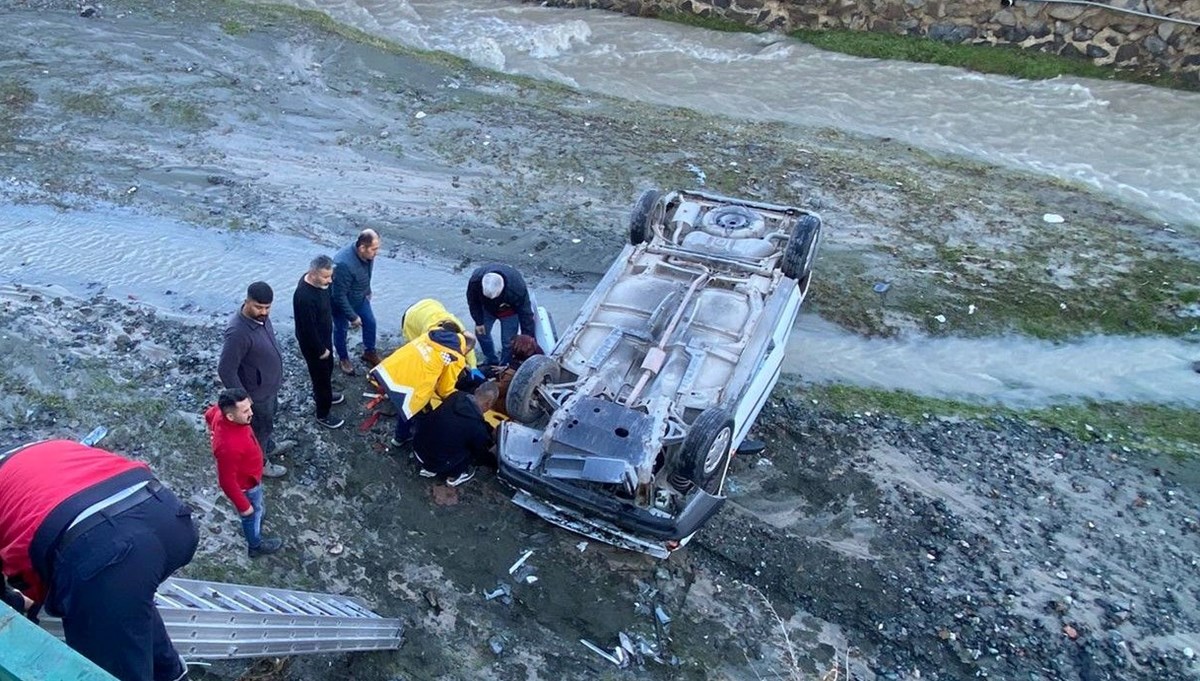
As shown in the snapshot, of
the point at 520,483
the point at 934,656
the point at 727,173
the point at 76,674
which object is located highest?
the point at 76,674

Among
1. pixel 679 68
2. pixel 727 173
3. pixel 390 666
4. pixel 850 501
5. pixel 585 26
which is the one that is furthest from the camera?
pixel 585 26

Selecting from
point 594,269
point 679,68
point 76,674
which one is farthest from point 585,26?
point 76,674

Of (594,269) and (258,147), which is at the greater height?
(258,147)

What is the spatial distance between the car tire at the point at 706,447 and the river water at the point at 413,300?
248 cm

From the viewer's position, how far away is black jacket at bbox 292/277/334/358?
5996 millimetres

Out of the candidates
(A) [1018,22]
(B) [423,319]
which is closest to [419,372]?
(B) [423,319]

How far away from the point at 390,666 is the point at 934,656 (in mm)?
3356

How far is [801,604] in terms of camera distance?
5609 mm

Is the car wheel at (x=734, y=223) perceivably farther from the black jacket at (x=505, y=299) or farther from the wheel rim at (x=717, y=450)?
the wheel rim at (x=717, y=450)

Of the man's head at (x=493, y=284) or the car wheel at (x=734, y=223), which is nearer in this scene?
the man's head at (x=493, y=284)

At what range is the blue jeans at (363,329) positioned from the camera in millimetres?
7090

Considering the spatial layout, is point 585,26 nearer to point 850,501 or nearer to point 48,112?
point 48,112

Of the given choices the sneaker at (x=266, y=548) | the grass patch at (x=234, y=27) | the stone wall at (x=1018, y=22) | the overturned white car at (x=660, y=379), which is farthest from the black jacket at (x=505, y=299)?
the stone wall at (x=1018, y=22)

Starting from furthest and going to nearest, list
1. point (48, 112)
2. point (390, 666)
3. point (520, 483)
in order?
point (48, 112)
point (520, 483)
point (390, 666)
